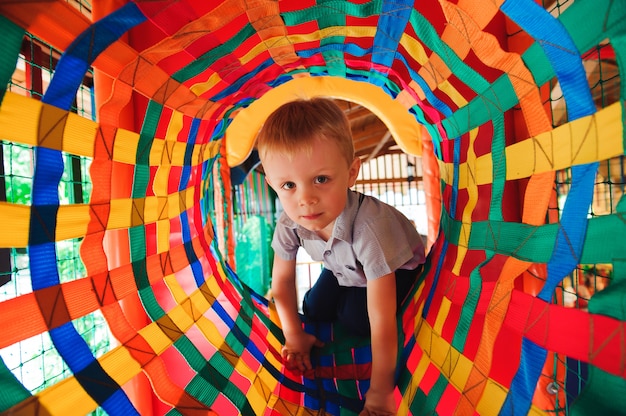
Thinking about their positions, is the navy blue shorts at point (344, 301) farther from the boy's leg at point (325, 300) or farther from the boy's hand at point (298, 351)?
the boy's hand at point (298, 351)

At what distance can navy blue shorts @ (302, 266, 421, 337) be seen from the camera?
1.34 metres

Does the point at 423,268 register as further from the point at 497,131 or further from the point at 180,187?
the point at 180,187

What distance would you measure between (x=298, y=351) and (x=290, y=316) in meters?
0.11

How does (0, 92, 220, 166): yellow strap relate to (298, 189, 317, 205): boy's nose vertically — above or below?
above

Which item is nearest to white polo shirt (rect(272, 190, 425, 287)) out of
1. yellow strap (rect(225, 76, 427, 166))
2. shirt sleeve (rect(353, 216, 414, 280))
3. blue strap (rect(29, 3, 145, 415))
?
shirt sleeve (rect(353, 216, 414, 280))

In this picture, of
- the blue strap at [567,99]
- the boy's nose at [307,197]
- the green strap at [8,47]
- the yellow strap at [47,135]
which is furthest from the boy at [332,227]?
the green strap at [8,47]

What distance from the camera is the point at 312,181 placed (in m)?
1.02

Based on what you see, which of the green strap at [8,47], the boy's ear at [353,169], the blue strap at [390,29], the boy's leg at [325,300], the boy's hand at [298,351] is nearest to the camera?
the green strap at [8,47]

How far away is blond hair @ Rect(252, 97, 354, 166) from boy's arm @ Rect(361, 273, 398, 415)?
0.32 meters

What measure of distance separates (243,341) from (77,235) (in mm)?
600

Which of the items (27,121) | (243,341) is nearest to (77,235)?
(27,121)

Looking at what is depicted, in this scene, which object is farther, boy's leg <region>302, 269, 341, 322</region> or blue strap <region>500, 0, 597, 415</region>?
boy's leg <region>302, 269, 341, 322</region>

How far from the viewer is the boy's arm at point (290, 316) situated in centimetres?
129

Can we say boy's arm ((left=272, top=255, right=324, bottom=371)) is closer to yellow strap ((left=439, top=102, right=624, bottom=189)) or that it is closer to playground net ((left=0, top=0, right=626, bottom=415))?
playground net ((left=0, top=0, right=626, bottom=415))
